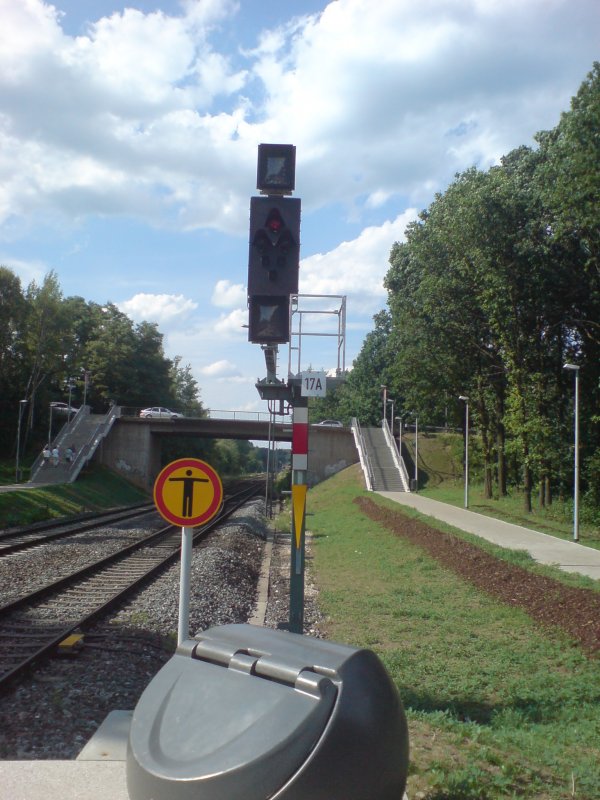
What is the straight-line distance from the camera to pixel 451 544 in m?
18.5

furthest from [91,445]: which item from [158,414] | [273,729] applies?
[273,729]

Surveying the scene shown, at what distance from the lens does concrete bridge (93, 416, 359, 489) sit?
57.4 metres

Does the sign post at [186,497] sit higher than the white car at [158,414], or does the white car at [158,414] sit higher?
the white car at [158,414]

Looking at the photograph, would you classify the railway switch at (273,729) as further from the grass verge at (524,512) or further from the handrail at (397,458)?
the handrail at (397,458)

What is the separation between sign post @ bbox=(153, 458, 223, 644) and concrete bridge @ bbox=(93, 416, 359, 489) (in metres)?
51.0

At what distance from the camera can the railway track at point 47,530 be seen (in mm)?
20594

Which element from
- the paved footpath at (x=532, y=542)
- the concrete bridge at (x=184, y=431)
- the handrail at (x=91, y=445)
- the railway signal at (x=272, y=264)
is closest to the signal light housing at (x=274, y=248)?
the railway signal at (x=272, y=264)

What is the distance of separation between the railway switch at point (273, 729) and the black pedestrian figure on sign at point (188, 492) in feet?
8.74

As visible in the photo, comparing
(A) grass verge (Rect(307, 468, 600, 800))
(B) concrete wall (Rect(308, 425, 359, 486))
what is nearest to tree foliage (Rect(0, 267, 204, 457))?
(B) concrete wall (Rect(308, 425, 359, 486))

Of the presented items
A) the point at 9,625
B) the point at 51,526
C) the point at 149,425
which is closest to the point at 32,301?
the point at 149,425

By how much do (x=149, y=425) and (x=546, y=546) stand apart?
139 ft

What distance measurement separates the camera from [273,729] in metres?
2.89

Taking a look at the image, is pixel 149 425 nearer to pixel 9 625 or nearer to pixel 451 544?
pixel 451 544

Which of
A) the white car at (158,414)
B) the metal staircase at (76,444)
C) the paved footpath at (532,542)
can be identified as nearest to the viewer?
the paved footpath at (532,542)
